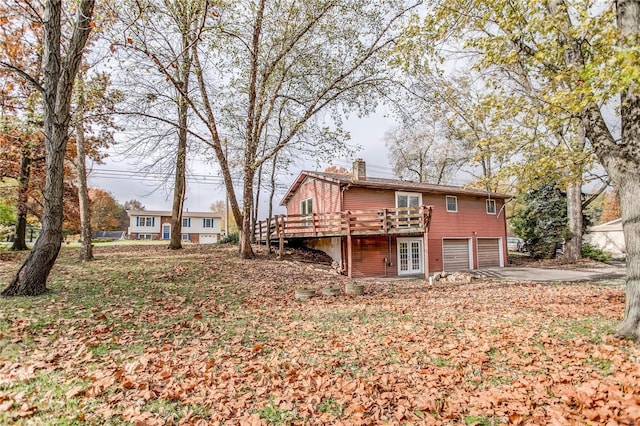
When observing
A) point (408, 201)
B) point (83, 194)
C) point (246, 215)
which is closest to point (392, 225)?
point (408, 201)

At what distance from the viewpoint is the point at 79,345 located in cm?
473

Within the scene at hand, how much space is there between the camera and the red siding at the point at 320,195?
17.0m

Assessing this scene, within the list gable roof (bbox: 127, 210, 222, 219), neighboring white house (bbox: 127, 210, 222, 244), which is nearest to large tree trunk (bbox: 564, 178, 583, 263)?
neighboring white house (bbox: 127, 210, 222, 244)

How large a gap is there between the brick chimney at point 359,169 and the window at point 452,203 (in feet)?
17.7

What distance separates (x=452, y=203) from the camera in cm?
1961

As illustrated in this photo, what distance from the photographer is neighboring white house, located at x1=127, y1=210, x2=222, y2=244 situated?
1586 inches

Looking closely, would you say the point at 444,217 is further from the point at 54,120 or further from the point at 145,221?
the point at 145,221

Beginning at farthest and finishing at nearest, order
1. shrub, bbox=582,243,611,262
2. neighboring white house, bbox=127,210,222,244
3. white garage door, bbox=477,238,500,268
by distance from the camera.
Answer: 1. neighboring white house, bbox=127,210,222,244
2. white garage door, bbox=477,238,500,268
3. shrub, bbox=582,243,611,262

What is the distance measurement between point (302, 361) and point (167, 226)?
41912 mm

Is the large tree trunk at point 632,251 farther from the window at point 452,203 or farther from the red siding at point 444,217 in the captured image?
the window at point 452,203

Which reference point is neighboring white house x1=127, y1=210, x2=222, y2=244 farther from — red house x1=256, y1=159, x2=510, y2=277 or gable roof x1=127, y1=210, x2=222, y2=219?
red house x1=256, y1=159, x2=510, y2=277

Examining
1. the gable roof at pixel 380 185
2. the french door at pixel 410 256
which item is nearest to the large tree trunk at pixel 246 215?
the gable roof at pixel 380 185

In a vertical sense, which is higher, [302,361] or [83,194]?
[83,194]

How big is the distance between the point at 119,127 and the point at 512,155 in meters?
13.3
